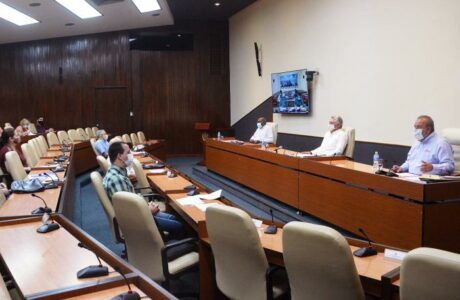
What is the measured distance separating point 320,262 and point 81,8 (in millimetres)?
9081

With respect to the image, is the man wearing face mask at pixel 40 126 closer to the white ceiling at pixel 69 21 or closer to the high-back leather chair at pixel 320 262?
the white ceiling at pixel 69 21

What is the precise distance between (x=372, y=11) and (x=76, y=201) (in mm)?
5696

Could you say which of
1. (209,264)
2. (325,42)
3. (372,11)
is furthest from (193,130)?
(209,264)

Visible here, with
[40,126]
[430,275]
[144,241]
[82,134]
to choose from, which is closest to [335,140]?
[144,241]

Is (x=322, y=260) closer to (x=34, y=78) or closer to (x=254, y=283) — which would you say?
(x=254, y=283)

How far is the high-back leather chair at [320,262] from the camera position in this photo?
1891mm

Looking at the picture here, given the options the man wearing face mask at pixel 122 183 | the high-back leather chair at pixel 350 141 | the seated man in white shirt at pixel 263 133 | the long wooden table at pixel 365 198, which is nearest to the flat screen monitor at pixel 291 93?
the seated man in white shirt at pixel 263 133

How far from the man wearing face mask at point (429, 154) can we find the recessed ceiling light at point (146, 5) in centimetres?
694

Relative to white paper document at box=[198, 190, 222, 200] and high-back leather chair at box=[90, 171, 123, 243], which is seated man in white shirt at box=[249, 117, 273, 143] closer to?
white paper document at box=[198, 190, 222, 200]

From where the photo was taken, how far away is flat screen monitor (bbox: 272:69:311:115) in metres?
8.48

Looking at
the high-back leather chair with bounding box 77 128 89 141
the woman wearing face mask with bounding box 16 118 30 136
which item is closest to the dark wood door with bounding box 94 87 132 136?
the high-back leather chair with bounding box 77 128 89 141

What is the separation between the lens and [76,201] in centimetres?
701

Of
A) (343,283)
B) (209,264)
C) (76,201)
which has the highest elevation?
(343,283)

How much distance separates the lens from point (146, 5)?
9.89m
